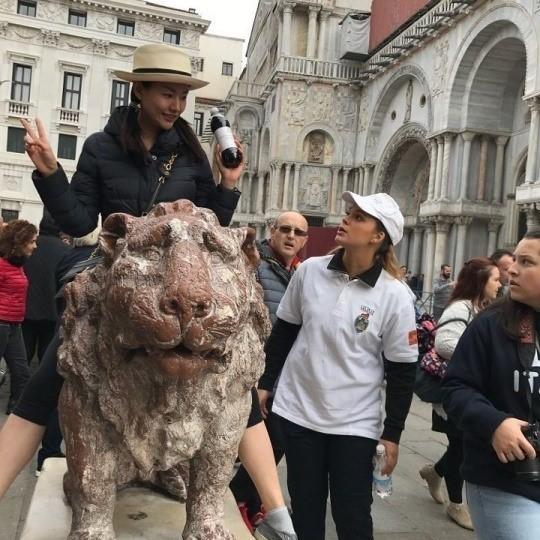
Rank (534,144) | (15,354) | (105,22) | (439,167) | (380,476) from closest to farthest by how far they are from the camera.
→ 1. (380,476)
2. (15,354)
3. (534,144)
4. (439,167)
5. (105,22)

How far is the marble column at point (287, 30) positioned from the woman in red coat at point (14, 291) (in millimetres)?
22201

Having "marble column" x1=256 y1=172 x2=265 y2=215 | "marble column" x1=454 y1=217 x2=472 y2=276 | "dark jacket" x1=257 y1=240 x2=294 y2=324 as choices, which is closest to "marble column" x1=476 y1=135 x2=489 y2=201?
"marble column" x1=454 y1=217 x2=472 y2=276

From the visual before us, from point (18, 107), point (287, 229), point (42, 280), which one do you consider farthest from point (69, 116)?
point (287, 229)

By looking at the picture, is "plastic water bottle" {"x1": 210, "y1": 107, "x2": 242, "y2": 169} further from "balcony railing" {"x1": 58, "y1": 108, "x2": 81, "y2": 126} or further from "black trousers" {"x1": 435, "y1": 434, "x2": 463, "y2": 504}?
"balcony railing" {"x1": 58, "y1": 108, "x2": 81, "y2": 126}

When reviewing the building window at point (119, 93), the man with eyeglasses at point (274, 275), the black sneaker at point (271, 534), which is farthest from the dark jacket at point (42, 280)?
the building window at point (119, 93)

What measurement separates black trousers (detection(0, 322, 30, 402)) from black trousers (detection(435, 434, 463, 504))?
13.4ft

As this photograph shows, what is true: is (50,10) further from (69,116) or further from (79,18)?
(69,116)

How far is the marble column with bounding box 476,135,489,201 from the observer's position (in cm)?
1744

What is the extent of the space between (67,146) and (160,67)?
35.4m

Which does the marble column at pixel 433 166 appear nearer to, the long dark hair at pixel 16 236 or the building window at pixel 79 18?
the long dark hair at pixel 16 236

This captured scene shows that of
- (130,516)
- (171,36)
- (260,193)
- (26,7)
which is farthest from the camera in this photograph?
(171,36)

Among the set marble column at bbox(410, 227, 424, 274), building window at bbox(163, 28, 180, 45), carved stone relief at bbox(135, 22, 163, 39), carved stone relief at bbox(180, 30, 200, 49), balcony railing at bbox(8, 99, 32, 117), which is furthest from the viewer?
carved stone relief at bbox(180, 30, 200, 49)

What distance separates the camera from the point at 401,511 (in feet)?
15.3

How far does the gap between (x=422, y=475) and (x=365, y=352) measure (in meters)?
2.54
